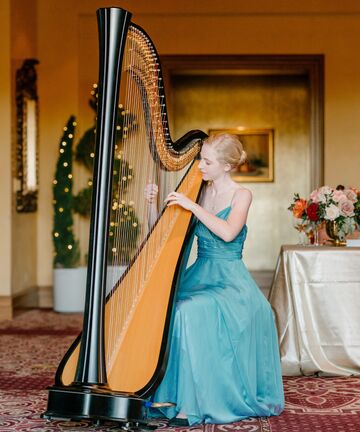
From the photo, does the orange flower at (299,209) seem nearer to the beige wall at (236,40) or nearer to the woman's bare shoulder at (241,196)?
the woman's bare shoulder at (241,196)

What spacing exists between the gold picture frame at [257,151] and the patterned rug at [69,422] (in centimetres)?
457

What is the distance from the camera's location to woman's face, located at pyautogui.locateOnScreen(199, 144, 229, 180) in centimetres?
432

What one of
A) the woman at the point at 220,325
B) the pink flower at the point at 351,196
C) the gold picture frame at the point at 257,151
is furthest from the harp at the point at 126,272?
the gold picture frame at the point at 257,151

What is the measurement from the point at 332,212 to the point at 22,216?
4.19m

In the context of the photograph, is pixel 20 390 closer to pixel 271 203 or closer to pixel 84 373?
pixel 84 373

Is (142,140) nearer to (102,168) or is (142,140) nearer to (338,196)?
(102,168)

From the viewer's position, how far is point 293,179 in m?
11.2

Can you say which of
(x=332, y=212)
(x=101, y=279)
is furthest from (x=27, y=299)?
(x=101, y=279)

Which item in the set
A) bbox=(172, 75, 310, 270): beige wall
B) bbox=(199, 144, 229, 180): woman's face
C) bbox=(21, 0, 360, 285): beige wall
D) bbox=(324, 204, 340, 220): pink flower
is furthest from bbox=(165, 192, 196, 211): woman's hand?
bbox=(172, 75, 310, 270): beige wall

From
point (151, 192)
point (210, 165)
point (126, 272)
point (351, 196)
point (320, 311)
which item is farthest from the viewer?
point (351, 196)

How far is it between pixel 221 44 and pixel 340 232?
4245 mm

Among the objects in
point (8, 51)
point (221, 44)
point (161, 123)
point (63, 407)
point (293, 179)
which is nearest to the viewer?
point (63, 407)

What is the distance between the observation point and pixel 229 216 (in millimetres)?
4340

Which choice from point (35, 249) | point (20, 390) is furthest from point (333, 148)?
point (20, 390)
